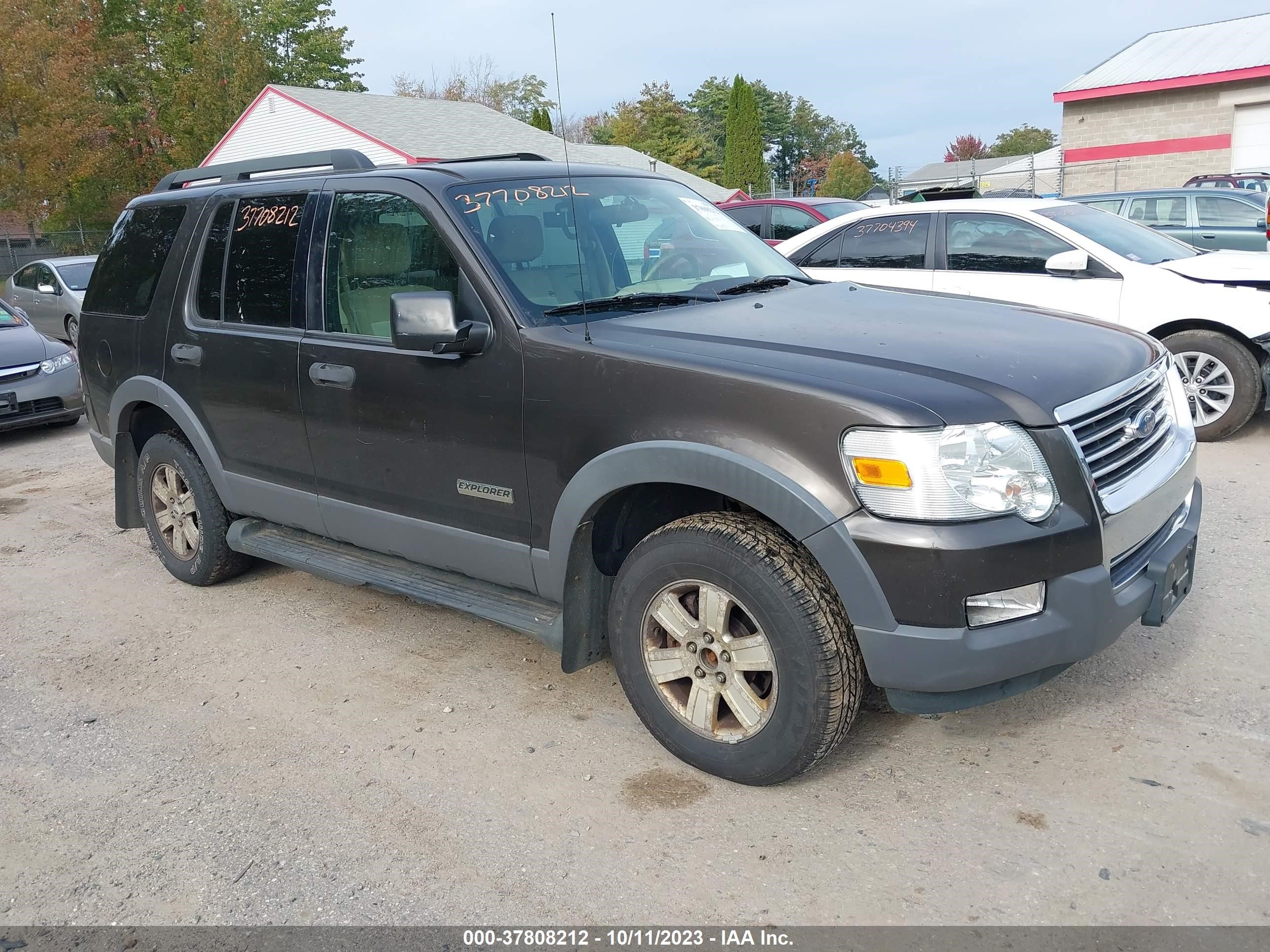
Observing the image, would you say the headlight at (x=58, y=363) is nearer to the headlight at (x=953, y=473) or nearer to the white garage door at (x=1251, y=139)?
the headlight at (x=953, y=473)

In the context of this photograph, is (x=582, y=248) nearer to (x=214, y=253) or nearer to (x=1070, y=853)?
(x=214, y=253)

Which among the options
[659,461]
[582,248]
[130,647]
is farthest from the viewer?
[130,647]

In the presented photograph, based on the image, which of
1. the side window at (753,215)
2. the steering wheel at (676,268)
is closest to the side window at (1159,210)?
the side window at (753,215)

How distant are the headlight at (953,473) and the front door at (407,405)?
4.22 feet

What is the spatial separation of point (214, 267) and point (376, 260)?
116 centimetres

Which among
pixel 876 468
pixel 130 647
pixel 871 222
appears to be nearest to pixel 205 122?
pixel 871 222

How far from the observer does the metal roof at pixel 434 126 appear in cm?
2872

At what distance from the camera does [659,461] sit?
10.3ft

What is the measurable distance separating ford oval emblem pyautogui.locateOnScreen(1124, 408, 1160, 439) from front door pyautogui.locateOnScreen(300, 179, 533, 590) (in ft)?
6.33

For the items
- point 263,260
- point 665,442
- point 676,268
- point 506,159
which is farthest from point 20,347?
point 665,442

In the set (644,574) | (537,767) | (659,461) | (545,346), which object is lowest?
(537,767)

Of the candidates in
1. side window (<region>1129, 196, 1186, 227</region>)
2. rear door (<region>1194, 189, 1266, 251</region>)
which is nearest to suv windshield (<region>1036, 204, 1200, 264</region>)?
side window (<region>1129, 196, 1186, 227</region>)

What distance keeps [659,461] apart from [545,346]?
24.1 inches

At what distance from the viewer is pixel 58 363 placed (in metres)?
9.90
